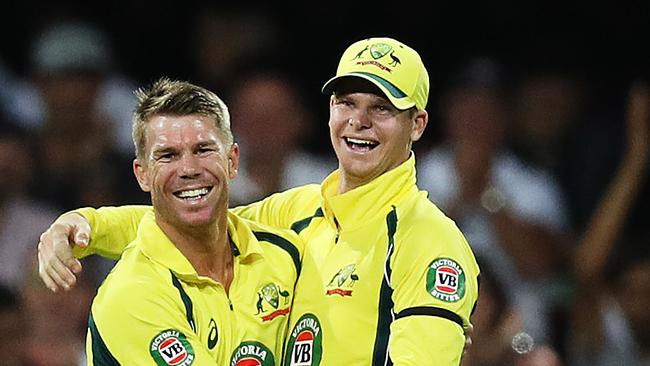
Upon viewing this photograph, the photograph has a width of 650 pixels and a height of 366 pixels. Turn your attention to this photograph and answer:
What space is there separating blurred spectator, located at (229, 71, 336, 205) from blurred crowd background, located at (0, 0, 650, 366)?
0.04 feet

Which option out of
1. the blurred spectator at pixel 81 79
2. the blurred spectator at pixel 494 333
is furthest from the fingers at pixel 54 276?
the blurred spectator at pixel 81 79

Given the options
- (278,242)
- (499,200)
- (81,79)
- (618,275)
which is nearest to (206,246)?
(278,242)

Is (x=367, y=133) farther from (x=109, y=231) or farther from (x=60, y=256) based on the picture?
(x=60, y=256)

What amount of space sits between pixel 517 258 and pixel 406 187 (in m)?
2.64

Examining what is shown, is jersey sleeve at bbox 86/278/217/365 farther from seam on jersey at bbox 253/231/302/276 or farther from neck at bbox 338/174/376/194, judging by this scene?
neck at bbox 338/174/376/194

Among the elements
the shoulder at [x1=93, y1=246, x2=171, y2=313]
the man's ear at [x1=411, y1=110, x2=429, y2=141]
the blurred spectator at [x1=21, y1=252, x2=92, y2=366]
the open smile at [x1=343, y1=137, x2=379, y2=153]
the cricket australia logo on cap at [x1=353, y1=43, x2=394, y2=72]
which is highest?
the cricket australia logo on cap at [x1=353, y1=43, x2=394, y2=72]

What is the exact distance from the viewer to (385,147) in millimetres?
3900

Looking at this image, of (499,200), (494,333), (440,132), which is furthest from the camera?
(440,132)

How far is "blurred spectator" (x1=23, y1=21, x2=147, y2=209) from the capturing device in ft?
21.5

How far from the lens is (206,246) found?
3.81 metres

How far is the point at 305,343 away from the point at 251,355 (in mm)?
164

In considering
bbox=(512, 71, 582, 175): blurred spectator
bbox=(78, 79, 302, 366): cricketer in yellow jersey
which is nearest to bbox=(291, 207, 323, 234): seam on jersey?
bbox=(78, 79, 302, 366): cricketer in yellow jersey

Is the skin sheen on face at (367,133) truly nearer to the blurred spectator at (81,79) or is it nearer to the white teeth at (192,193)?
the white teeth at (192,193)

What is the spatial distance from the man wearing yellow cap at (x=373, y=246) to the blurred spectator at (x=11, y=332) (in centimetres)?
168
